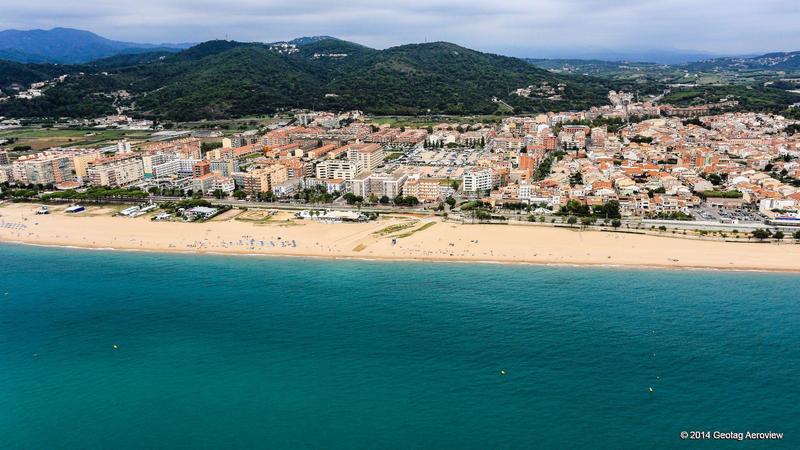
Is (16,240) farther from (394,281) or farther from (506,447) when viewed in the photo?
(506,447)

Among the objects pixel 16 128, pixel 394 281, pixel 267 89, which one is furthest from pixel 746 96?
pixel 16 128

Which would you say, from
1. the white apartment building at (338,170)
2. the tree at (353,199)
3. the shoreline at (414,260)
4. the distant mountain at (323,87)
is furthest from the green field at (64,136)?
the tree at (353,199)

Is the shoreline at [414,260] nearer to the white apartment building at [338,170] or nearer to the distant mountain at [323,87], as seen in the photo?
the white apartment building at [338,170]

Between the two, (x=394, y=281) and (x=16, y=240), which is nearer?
(x=394, y=281)

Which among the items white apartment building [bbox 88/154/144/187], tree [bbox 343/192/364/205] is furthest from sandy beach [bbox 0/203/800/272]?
white apartment building [bbox 88/154/144/187]

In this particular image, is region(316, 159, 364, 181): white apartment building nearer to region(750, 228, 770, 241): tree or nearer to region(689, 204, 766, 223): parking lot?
region(689, 204, 766, 223): parking lot

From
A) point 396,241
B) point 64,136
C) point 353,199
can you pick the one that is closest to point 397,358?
point 396,241

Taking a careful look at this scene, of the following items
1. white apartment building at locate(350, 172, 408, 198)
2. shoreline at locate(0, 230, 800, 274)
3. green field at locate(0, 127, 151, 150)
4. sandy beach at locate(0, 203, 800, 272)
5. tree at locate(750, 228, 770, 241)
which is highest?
green field at locate(0, 127, 151, 150)
